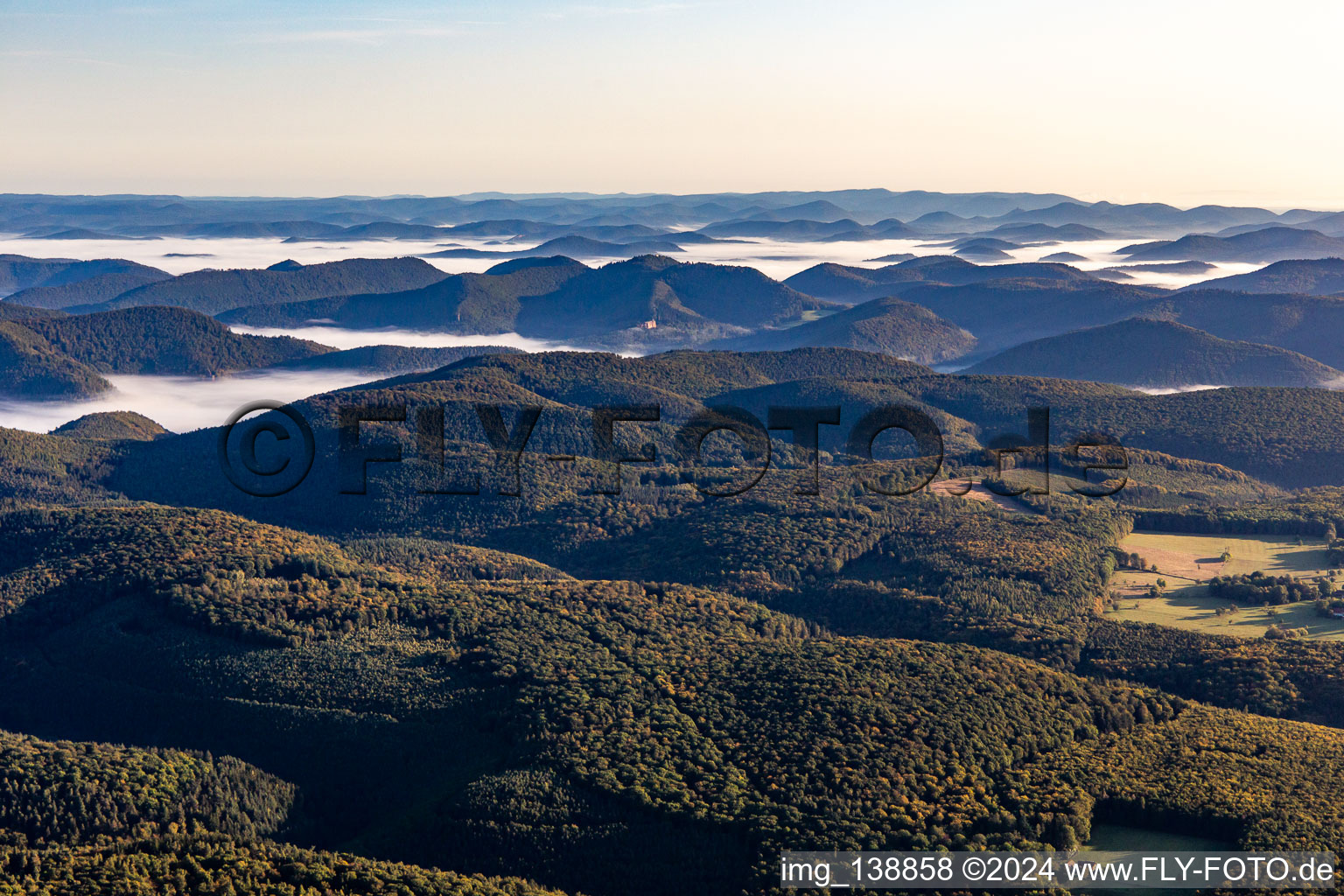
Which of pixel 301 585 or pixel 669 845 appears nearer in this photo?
pixel 669 845

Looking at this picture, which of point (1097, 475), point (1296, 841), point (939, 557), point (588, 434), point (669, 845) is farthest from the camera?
point (588, 434)

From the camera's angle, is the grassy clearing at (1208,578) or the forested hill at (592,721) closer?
the forested hill at (592,721)

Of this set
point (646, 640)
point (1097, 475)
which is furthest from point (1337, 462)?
point (646, 640)

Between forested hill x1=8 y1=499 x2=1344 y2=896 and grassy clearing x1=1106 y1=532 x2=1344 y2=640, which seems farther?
grassy clearing x1=1106 y1=532 x2=1344 y2=640

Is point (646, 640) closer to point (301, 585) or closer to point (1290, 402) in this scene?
point (301, 585)

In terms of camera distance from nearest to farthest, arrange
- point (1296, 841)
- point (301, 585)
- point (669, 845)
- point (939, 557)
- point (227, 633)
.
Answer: point (1296, 841) < point (669, 845) < point (227, 633) < point (301, 585) < point (939, 557)

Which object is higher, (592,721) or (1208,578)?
(1208,578)

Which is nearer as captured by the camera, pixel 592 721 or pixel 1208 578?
pixel 592 721
